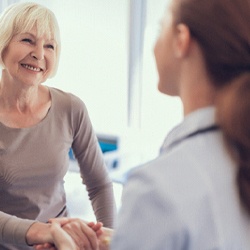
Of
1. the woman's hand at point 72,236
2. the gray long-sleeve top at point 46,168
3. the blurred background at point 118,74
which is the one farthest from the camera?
the blurred background at point 118,74

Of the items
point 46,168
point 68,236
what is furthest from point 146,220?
point 46,168

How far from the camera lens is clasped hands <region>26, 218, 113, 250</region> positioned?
131 centimetres

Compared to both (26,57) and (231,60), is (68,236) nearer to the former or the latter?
(26,57)

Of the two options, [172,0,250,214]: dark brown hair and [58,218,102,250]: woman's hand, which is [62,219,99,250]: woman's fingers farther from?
[172,0,250,214]: dark brown hair

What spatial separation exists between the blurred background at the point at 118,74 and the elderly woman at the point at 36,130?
767mm

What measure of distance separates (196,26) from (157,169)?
216 millimetres

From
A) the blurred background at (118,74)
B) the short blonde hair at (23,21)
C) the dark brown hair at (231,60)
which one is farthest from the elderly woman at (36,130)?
the dark brown hair at (231,60)

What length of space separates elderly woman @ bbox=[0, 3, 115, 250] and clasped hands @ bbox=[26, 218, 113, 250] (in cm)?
9

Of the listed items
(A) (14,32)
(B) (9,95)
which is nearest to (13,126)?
(B) (9,95)

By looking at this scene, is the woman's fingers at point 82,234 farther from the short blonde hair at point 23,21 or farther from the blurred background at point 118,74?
the blurred background at point 118,74

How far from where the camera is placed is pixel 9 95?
1579 mm

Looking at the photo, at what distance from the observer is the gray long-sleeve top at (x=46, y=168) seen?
1.48 metres

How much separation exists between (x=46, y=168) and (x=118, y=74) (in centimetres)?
124

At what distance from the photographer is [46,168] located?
1528mm
